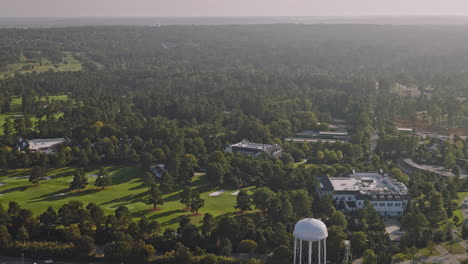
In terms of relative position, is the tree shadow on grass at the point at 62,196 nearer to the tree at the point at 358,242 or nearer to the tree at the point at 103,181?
the tree at the point at 103,181

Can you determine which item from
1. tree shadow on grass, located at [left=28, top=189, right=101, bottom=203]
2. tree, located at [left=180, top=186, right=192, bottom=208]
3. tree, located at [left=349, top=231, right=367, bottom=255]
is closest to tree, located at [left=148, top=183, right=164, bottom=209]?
tree, located at [left=180, top=186, right=192, bottom=208]

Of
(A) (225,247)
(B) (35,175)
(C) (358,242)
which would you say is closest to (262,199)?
(A) (225,247)

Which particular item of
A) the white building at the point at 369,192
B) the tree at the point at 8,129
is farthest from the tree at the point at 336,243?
the tree at the point at 8,129

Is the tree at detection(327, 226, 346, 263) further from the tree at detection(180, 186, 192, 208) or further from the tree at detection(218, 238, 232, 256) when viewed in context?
the tree at detection(180, 186, 192, 208)

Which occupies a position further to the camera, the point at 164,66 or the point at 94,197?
the point at 164,66

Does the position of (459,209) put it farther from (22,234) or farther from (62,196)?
(22,234)

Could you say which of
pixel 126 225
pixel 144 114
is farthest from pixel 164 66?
pixel 126 225

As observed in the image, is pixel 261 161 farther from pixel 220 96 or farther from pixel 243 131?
pixel 220 96
